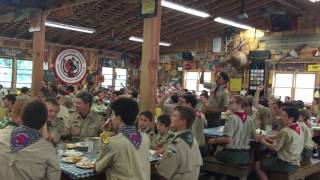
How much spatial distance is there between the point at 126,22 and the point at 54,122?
26.4 feet

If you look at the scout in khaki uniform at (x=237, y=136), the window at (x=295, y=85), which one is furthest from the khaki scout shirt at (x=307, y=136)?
the window at (x=295, y=85)

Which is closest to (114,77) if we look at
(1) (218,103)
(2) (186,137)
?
(1) (218,103)

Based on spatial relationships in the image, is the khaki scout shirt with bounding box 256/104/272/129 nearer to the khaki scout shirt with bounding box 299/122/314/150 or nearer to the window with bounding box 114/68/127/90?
the khaki scout shirt with bounding box 299/122/314/150

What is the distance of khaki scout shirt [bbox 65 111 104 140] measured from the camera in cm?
450

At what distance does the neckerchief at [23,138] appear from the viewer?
245cm

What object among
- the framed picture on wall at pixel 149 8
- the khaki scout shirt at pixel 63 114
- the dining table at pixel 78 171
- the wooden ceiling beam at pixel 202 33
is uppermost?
the wooden ceiling beam at pixel 202 33

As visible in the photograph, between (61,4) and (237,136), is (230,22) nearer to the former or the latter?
(61,4)

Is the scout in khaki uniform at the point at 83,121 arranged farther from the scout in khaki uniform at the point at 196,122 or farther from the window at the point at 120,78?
the window at the point at 120,78

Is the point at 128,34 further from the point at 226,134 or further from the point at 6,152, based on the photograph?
the point at 6,152

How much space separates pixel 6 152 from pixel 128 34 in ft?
36.5

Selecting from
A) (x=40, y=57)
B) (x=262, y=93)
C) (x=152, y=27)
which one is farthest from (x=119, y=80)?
(x=152, y=27)

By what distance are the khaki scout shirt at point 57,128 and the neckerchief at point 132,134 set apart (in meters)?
1.49

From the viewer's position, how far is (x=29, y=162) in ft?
8.02

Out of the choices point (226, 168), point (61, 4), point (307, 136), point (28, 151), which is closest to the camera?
point (28, 151)
